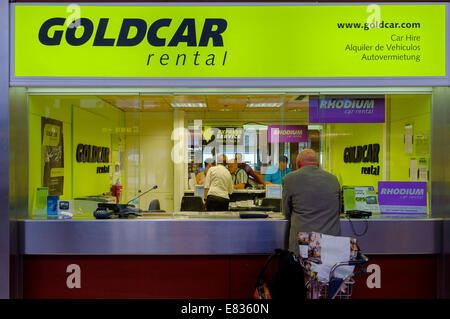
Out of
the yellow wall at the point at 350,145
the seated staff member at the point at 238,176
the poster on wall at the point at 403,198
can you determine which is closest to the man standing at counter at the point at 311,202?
the poster on wall at the point at 403,198

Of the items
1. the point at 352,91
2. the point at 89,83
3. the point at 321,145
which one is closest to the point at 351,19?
the point at 352,91

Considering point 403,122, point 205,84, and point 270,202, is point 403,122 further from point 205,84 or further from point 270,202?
point 205,84

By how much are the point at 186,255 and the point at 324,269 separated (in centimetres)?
139

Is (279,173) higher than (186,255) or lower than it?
higher

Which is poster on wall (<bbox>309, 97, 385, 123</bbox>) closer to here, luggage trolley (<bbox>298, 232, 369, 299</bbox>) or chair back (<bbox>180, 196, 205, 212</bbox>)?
luggage trolley (<bbox>298, 232, 369, 299</bbox>)

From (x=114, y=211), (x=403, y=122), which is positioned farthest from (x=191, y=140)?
(x=403, y=122)

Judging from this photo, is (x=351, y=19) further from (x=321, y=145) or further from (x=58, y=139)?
(x=58, y=139)

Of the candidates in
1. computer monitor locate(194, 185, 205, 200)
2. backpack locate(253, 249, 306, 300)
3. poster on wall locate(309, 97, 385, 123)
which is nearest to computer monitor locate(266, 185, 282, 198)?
computer monitor locate(194, 185, 205, 200)

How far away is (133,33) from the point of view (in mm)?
3576

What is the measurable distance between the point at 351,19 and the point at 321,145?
1906mm

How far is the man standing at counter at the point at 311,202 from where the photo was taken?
310cm

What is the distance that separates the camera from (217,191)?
264 inches

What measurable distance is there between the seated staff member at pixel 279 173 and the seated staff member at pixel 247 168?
280 millimetres

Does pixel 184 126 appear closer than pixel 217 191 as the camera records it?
No
